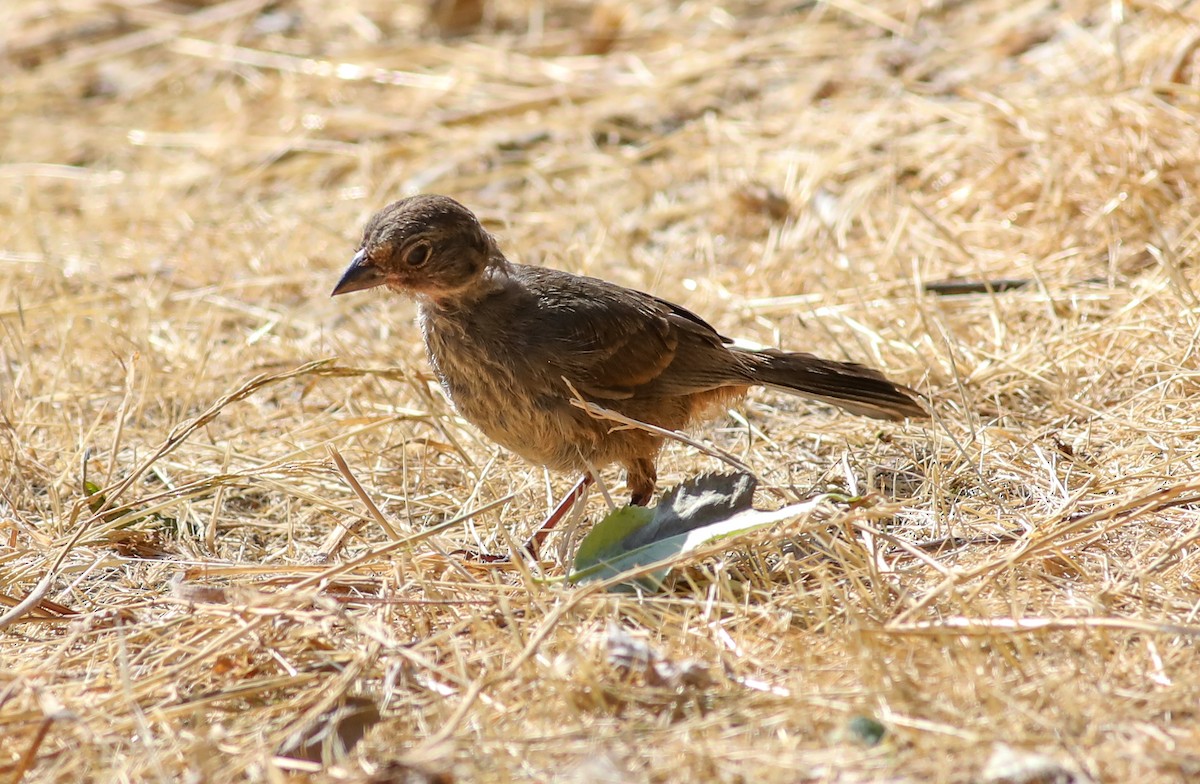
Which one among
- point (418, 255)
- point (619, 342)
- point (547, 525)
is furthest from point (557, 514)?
point (418, 255)

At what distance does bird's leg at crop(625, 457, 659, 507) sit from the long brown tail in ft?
1.45

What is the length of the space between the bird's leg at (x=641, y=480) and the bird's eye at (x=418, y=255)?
868 millimetres

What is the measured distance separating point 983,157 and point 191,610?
159 inches

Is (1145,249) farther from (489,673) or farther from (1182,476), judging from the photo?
(489,673)

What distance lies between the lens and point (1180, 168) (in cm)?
488

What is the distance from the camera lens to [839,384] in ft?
12.3

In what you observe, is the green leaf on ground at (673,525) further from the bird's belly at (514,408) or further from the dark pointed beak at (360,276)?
the dark pointed beak at (360,276)

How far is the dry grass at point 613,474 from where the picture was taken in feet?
7.88

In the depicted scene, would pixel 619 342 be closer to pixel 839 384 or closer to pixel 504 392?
pixel 504 392

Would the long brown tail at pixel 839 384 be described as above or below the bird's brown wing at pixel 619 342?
below

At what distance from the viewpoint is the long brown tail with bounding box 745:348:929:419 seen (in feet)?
12.2

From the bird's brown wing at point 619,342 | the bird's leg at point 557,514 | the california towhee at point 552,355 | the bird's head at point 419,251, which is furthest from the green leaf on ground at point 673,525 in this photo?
the bird's head at point 419,251

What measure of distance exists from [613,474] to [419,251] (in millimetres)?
1175

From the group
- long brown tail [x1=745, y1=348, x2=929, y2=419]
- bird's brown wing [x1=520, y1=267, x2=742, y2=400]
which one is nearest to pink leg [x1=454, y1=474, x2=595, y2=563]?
bird's brown wing [x1=520, y1=267, x2=742, y2=400]
